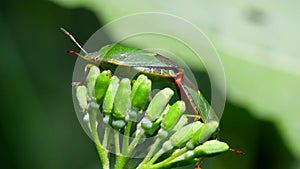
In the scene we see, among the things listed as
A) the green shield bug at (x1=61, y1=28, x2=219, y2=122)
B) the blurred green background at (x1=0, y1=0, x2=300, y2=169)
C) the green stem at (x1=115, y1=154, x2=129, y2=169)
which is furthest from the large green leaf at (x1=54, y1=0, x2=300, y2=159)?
the green stem at (x1=115, y1=154, x2=129, y2=169)

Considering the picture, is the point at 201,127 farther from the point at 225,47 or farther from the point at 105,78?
the point at 225,47

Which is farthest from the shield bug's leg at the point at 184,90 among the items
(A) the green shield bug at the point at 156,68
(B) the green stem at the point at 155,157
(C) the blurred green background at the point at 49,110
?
(C) the blurred green background at the point at 49,110

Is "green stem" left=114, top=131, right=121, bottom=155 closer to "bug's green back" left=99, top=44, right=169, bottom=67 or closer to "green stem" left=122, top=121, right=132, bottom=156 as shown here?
"green stem" left=122, top=121, right=132, bottom=156

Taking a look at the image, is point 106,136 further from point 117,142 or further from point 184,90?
point 184,90

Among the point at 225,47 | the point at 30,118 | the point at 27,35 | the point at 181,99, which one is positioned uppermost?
the point at 181,99

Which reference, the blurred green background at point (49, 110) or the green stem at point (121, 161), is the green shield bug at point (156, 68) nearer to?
the green stem at point (121, 161)

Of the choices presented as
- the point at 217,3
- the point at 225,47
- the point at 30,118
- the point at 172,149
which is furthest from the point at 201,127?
the point at 30,118
